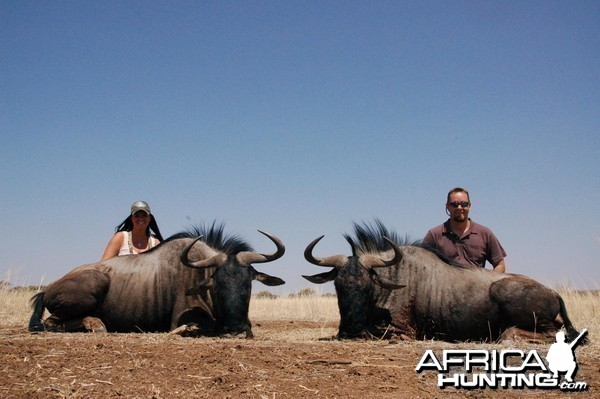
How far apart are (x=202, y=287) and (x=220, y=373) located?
3.02 metres

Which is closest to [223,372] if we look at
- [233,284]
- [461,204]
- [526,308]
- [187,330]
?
[233,284]

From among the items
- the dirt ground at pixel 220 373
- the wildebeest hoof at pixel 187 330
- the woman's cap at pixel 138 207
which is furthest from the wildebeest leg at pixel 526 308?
the woman's cap at pixel 138 207

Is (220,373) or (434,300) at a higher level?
(434,300)

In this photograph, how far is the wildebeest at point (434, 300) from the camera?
6.89 m

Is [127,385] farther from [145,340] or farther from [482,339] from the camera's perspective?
[482,339]

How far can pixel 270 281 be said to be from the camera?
7.79 m

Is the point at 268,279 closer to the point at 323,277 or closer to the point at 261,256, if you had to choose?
the point at 261,256

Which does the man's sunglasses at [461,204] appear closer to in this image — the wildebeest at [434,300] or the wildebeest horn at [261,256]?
the wildebeest at [434,300]

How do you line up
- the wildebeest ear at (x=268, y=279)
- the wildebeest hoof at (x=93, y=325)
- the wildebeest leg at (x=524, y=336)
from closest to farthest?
the wildebeest leg at (x=524, y=336) → the wildebeest hoof at (x=93, y=325) → the wildebeest ear at (x=268, y=279)

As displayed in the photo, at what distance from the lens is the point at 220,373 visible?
4.32 meters

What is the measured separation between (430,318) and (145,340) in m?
3.26

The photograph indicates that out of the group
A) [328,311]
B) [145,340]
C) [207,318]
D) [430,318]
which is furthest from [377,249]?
[328,311]

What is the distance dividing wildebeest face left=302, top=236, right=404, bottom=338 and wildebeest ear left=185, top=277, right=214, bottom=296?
1.14m

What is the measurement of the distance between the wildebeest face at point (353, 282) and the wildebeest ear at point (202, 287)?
1138 millimetres
